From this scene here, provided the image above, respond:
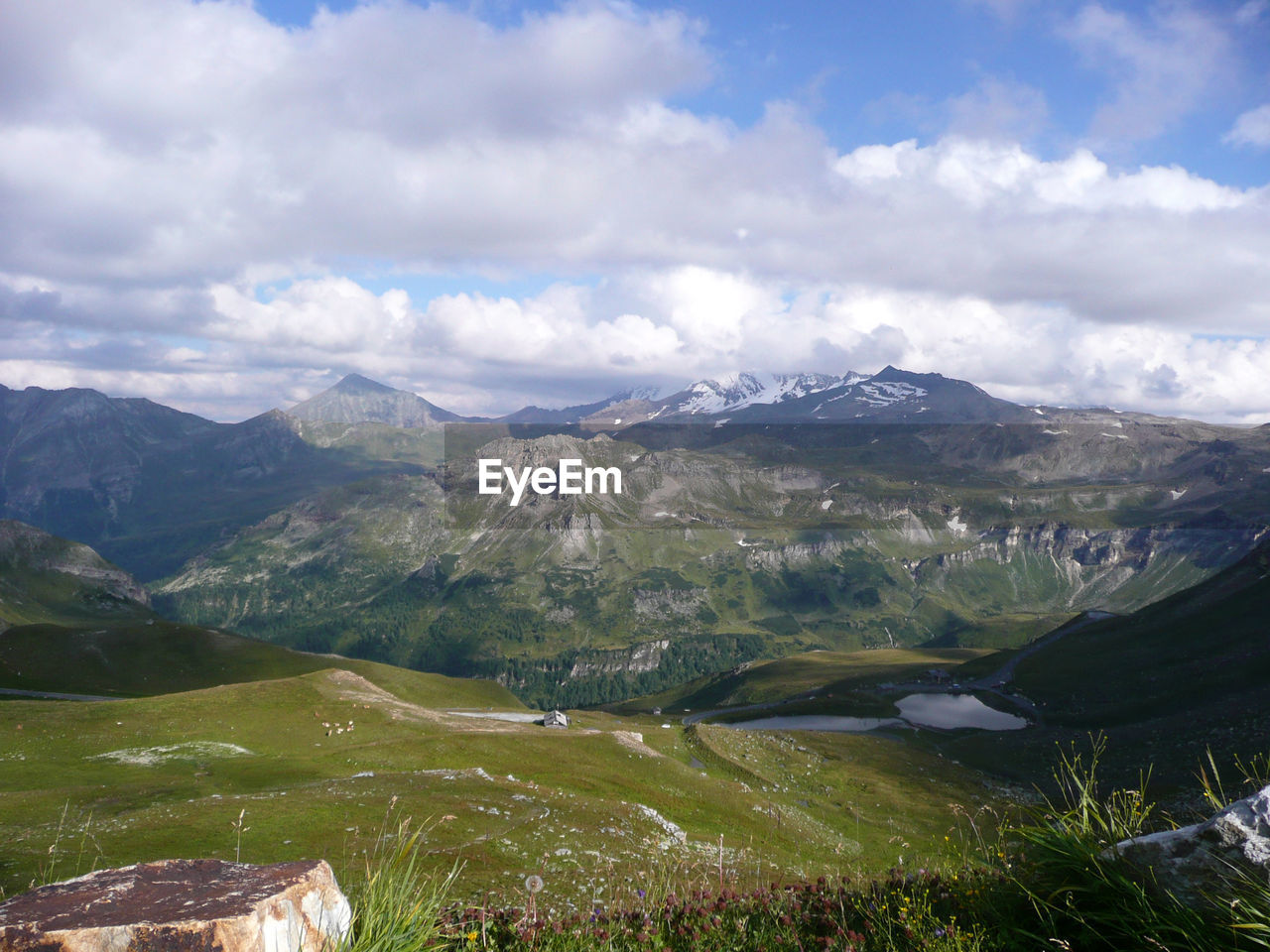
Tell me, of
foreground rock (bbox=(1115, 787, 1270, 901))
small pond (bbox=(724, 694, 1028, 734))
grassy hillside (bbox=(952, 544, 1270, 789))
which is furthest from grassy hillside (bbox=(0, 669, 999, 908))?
small pond (bbox=(724, 694, 1028, 734))

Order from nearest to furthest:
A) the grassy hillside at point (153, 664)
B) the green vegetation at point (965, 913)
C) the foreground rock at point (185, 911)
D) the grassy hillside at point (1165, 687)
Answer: the foreground rock at point (185, 911)
the green vegetation at point (965, 913)
the grassy hillside at point (1165, 687)
the grassy hillside at point (153, 664)

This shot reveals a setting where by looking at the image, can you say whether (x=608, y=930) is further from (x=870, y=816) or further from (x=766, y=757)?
(x=766, y=757)

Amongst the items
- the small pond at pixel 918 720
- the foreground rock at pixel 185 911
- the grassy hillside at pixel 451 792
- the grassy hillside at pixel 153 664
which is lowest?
the small pond at pixel 918 720

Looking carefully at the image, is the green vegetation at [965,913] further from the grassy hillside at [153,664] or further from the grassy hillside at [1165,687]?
the grassy hillside at [153,664]

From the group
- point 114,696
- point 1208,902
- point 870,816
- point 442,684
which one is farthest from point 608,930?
point 442,684

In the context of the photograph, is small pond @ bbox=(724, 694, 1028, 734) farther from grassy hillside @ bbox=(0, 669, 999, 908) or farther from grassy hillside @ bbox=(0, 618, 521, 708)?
grassy hillside @ bbox=(0, 618, 521, 708)

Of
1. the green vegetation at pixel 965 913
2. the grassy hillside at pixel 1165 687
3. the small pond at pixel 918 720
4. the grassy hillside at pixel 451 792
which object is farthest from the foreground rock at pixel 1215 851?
the small pond at pixel 918 720

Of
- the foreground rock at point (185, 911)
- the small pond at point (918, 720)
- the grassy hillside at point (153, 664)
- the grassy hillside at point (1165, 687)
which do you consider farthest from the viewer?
the small pond at point (918, 720)
